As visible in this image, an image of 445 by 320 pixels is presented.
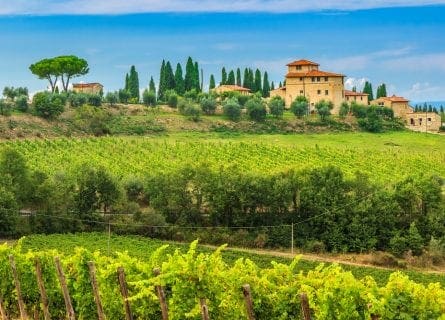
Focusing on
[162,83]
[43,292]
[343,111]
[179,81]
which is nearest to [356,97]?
[343,111]

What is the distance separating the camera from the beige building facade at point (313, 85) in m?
105

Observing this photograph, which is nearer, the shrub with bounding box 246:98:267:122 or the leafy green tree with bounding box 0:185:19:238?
the leafy green tree with bounding box 0:185:19:238

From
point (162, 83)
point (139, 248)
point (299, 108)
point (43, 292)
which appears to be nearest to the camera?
point (43, 292)

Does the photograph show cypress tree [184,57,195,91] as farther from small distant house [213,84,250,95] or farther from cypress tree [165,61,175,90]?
small distant house [213,84,250,95]

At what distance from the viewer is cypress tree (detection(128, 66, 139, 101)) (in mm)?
113312

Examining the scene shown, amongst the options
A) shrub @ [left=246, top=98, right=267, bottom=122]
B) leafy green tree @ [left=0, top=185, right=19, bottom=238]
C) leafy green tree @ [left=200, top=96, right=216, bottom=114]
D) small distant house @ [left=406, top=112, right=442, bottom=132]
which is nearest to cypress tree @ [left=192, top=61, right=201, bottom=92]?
leafy green tree @ [left=200, top=96, right=216, bottom=114]

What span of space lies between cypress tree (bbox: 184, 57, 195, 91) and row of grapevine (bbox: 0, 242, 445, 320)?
98893 mm

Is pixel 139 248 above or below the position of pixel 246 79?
below

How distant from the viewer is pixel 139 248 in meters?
38.9

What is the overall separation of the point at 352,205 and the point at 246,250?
7.31 m

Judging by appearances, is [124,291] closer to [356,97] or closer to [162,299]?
[162,299]

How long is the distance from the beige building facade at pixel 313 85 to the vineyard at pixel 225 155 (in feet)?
97.7

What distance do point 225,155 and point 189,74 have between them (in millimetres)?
54697

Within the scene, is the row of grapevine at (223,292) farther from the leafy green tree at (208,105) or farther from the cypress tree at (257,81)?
the cypress tree at (257,81)
